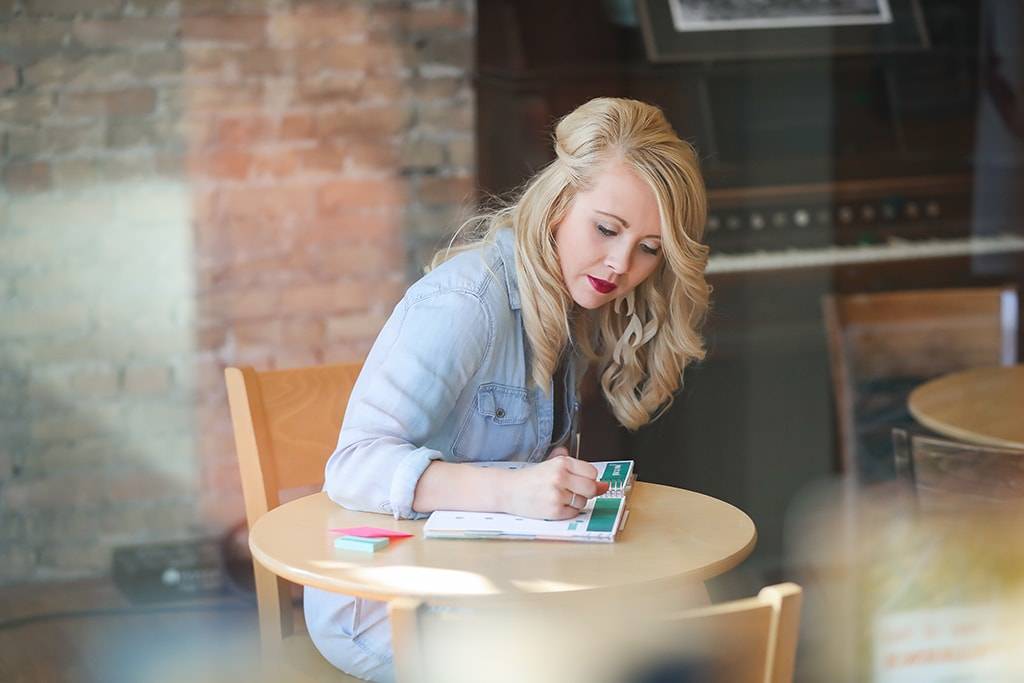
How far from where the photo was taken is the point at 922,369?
2.82 meters

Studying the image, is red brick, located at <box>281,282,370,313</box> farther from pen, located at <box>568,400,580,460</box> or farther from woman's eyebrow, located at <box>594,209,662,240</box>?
woman's eyebrow, located at <box>594,209,662,240</box>

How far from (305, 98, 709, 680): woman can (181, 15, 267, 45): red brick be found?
161 cm

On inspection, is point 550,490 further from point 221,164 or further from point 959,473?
point 221,164

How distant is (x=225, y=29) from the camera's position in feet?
10.6

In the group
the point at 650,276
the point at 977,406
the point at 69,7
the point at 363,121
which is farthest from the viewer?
the point at 363,121

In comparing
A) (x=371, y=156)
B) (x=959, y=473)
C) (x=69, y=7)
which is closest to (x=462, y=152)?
(x=371, y=156)

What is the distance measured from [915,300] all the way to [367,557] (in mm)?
1652

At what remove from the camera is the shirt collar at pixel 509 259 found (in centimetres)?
179

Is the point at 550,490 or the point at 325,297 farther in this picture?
the point at 325,297

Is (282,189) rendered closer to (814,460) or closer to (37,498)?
(37,498)

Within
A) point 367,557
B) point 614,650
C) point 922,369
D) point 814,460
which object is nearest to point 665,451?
point 814,460

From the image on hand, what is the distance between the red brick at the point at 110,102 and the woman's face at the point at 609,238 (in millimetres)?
1771

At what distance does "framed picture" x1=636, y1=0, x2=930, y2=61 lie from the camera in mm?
3254

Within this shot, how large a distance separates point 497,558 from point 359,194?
2.07m
